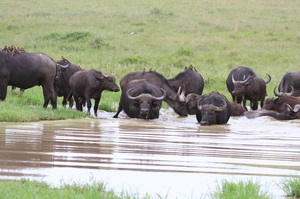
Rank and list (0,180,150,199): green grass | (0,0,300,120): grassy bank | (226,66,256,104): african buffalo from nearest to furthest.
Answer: (0,180,150,199): green grass → (226,66,256,104): african buffalo → (0,0,300,120): grassy bank

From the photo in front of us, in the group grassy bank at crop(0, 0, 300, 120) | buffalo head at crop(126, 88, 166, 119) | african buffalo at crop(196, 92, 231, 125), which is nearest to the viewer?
african buffalo at crop(196, 92, 231, 125)

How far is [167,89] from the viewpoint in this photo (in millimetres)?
19609

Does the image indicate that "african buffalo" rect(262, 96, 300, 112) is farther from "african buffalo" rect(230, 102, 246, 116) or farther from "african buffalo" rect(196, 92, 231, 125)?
→ "african buffalo" rect(196, 92, 231, 125)

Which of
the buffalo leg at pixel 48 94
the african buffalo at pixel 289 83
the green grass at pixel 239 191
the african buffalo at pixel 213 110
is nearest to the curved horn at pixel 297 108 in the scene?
the african buffalo at pixel 213 110

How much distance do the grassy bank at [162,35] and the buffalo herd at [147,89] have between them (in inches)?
40.7

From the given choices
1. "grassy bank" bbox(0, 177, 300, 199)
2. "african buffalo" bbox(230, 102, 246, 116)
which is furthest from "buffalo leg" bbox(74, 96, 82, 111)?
"grassy bank" bbox(0, 177, 300, 199)

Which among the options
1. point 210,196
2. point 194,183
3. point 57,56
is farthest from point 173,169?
point 57,56

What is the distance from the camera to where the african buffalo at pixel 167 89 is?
18.9m

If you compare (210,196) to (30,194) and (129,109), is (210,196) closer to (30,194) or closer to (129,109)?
(30,194)

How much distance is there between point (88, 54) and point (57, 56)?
1.48 metres

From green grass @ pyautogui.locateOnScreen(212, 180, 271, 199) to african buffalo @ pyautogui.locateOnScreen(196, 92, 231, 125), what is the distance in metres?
10.3

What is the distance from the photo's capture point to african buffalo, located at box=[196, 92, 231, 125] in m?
16.5

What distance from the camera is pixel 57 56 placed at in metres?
28.7

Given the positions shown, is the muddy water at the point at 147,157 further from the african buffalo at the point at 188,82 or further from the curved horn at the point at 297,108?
the african buffalo at the point at 188,82
